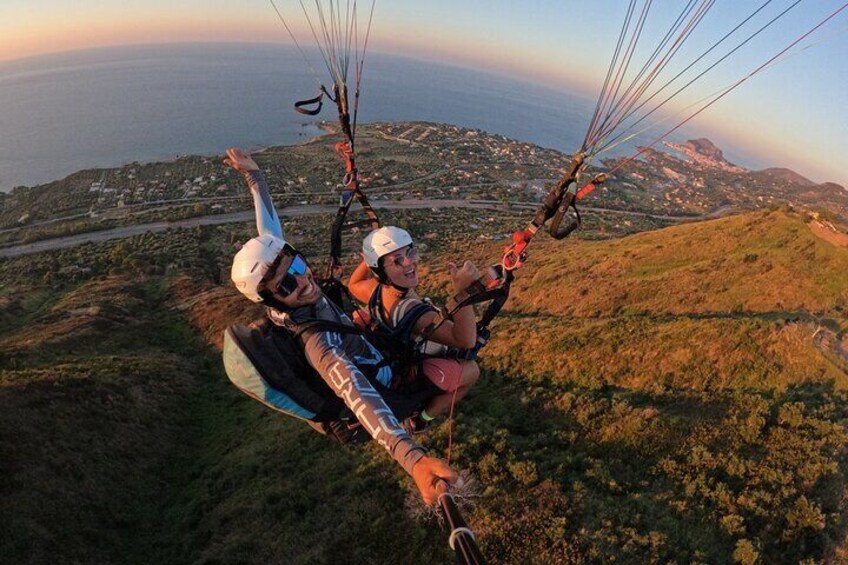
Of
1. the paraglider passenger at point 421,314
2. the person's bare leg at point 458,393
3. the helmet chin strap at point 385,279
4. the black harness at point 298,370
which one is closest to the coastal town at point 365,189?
the person's bare leg at point 458,393

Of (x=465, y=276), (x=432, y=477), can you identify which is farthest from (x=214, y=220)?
(x=432, y=477)

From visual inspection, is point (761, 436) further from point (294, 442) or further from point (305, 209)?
point (305, 209)

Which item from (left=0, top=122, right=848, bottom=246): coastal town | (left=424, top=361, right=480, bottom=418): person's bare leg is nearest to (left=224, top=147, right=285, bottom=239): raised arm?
(left=424, top=361, right=480, bottom=418): person's bare leg

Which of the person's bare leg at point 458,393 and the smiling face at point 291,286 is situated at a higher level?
the smiling face at point 291,286

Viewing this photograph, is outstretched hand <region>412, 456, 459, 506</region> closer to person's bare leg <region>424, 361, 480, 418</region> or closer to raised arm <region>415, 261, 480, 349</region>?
raised arm <region>415, 261, 480, 349</region>

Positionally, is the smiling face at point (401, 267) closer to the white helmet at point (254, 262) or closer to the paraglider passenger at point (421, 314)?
the paraglider passenger at point (421, 314)

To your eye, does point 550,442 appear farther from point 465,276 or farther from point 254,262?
point 254,262

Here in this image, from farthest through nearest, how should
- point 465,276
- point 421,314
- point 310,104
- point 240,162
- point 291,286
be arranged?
point 310,104 < point 240,162 < point 421,314 < point 465,276 < point 291,286
